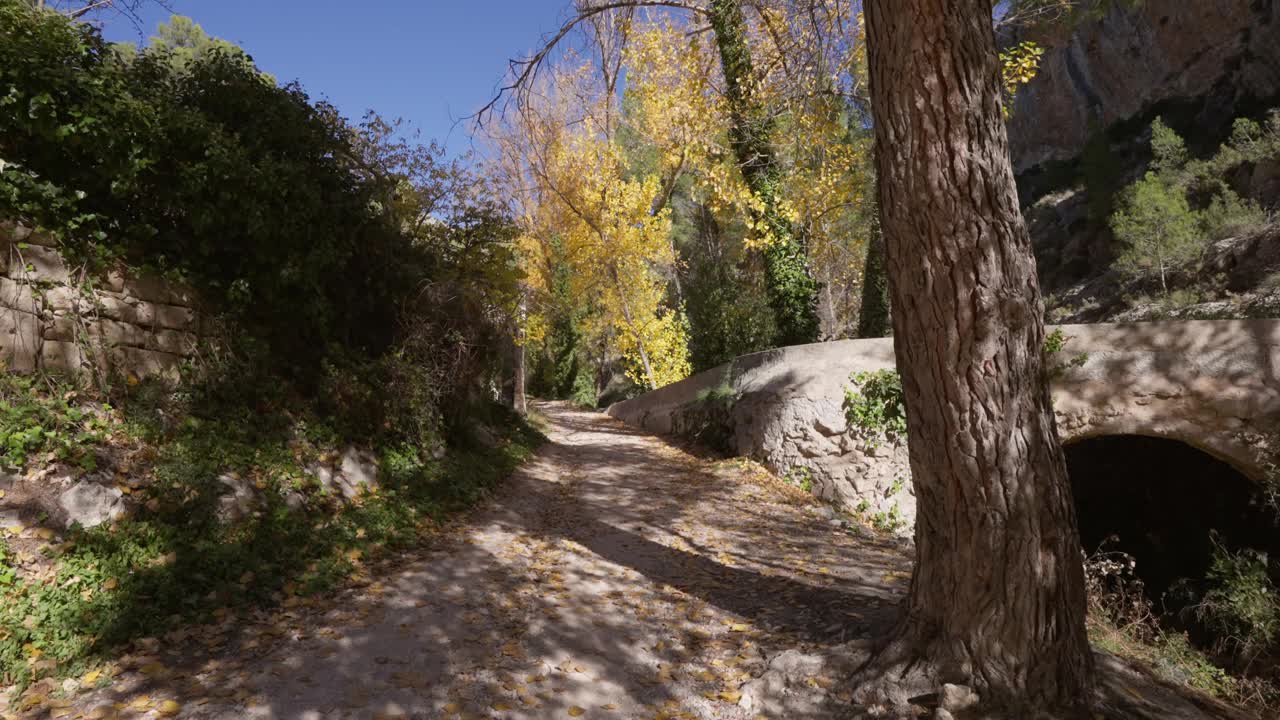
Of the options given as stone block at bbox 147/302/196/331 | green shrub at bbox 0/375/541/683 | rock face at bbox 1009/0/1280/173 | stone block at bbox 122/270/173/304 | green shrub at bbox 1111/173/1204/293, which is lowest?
green shrub at bbox 0/375/541/683

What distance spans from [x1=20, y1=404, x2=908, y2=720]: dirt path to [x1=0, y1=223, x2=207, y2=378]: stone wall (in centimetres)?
276

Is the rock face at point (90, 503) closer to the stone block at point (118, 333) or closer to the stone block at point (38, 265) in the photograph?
the stone block at point (118, 333)

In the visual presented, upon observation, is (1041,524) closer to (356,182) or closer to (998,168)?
(998,168)

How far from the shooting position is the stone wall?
4.86 metres

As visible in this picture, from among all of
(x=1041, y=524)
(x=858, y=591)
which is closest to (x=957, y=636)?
(x=1041, y=524)

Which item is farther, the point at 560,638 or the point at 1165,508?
the point at 1165,508

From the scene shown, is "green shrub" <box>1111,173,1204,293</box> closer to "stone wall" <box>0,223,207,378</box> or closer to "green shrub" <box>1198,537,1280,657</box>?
"green shrub" <box>1198,537,1280,657</box>

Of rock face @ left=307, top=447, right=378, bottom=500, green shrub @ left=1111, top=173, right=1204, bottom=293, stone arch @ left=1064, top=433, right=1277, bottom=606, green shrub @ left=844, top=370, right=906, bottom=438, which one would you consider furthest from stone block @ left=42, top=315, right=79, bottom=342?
green shrub @ left=1111, top=173, right=1204, bottom=293

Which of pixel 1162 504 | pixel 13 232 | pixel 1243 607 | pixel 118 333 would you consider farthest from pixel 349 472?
pixel 1162 504

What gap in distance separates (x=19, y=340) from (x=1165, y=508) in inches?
506

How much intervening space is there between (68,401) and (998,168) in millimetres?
6581

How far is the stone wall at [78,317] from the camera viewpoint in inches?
191

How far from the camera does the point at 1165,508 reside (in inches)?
344

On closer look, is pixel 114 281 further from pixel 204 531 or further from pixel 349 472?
pixel 349 472
